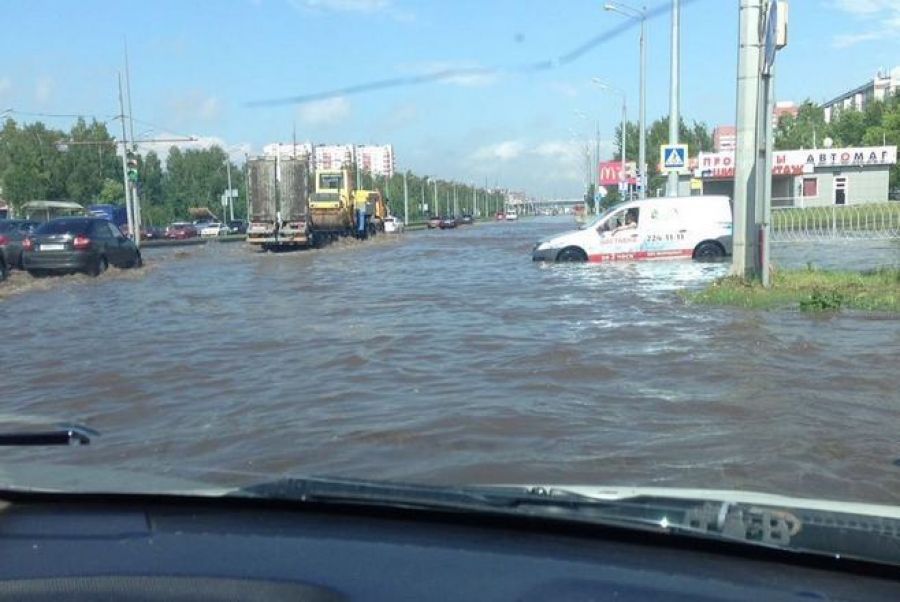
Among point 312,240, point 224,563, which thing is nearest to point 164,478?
point 224,563

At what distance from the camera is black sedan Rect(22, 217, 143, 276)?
68.7 ft

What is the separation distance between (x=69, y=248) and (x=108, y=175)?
55.6 meters

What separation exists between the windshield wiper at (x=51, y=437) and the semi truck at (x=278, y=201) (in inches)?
1271

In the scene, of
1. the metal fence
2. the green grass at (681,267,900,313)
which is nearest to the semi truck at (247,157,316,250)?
the metal fence

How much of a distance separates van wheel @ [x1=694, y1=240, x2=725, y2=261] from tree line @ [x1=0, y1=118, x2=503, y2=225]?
2576 centimetres

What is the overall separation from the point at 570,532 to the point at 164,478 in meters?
1.29

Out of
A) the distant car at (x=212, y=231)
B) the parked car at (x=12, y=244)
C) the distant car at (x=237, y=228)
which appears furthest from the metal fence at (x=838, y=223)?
the distant car at (x=237, y=228)

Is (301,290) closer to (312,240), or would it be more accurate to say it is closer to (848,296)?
(848,296)

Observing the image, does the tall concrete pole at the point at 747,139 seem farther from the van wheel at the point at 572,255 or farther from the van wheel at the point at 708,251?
the van wheel at the point at 572,255

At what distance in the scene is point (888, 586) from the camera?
6.81 feet

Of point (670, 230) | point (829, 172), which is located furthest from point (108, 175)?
point (670, 230)

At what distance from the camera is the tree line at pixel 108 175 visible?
61250 mm

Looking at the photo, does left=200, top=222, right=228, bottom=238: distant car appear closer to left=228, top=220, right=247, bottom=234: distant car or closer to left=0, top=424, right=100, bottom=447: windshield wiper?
left=228, top=220, right=247, bottom=234: distant car

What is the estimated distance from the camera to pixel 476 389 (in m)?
7.90
